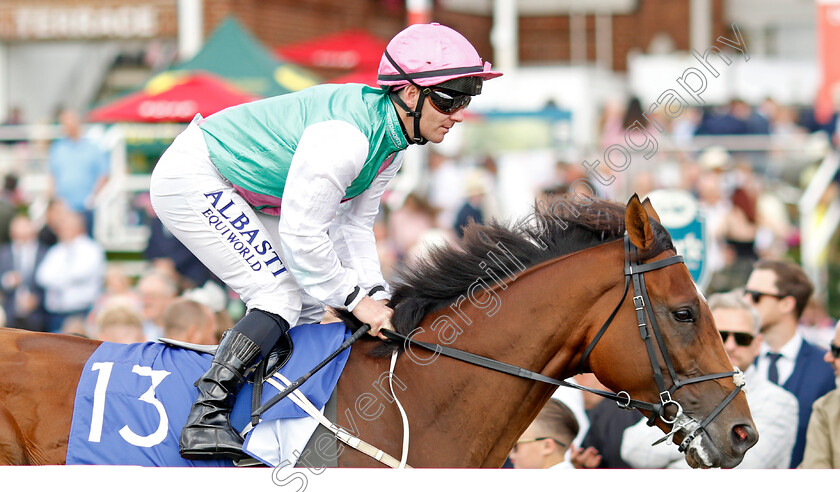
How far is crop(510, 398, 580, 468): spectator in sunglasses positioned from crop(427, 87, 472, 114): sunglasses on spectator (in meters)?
1.55

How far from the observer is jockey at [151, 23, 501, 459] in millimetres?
2885

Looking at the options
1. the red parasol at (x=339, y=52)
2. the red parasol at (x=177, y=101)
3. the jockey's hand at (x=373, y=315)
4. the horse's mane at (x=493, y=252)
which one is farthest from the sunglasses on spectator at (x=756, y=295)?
the red parasol at (x=339, y=52)

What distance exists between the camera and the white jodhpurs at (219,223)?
312 centimetres

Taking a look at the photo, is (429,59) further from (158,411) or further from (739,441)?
(739,441)

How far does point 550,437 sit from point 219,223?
1731 mm

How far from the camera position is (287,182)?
292 centimetres

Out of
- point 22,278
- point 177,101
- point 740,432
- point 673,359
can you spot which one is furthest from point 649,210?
point 22,278

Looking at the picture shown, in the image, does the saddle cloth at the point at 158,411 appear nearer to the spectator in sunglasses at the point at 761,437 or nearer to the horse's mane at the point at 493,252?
the horse's mane at the point at 493,252

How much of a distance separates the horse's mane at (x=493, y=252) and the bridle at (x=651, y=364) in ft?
0.43

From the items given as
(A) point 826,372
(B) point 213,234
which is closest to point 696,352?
(B) point 213,234

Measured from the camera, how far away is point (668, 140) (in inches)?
400

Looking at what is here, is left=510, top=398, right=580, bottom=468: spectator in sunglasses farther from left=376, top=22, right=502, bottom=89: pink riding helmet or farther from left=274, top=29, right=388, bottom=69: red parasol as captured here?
left=274, top=29, right=388, bottom=69: red parasol

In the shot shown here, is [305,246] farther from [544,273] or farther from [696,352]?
[696,352]

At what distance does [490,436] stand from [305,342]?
66 cm
